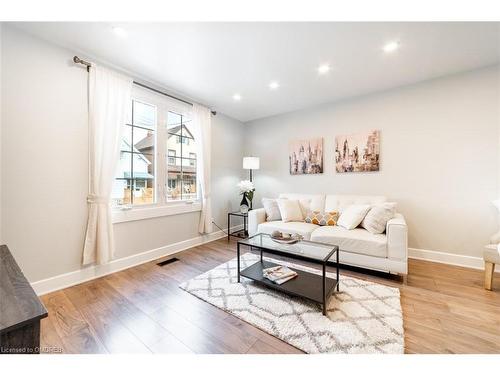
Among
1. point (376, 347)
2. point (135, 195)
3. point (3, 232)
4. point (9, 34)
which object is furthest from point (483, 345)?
point (9, 34)

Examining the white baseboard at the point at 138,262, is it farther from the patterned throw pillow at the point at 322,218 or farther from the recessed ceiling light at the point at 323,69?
the recessed ceiling light at the point at 323,69

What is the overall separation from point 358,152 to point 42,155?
3.87 metres

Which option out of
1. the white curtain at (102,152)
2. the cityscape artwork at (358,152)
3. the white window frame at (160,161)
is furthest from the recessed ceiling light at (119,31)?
the cityscape artwork at (358,152)

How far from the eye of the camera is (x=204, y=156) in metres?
3.40

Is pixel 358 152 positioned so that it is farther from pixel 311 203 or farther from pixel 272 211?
pixel 272 211

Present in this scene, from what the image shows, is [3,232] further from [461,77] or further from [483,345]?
[461,77]

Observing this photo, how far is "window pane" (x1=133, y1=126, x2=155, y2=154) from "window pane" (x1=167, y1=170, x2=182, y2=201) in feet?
1.47

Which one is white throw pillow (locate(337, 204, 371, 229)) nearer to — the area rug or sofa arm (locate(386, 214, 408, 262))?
Answer: sofa arm (locate(386, 214, 408, 262))

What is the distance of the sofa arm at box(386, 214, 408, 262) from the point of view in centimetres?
209

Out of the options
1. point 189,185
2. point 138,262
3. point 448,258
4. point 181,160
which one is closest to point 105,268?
point 138,262

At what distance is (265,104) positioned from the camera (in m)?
3.50

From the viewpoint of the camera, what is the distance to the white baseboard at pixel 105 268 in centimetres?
→ 194

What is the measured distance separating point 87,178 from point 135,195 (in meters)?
0.57

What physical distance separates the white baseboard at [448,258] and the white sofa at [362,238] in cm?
73
